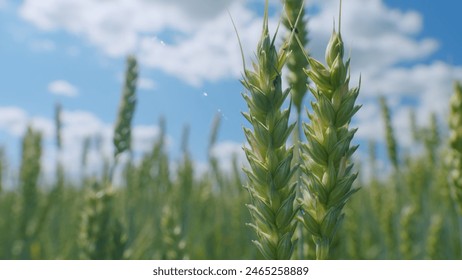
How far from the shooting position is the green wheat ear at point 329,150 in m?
0.94

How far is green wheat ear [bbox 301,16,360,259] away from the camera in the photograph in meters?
0.94

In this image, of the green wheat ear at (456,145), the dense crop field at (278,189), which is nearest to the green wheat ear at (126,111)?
the dense crop field at (278,189)

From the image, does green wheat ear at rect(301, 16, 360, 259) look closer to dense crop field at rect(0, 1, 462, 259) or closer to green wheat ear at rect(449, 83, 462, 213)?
dense crop field at rect(0, 1, 462, 259)

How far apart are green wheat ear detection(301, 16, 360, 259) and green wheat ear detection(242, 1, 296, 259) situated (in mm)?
59

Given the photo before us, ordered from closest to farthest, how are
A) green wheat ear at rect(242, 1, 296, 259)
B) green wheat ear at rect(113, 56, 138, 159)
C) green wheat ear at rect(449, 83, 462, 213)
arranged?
green wheat ear at rect(242, 1, 296, 259) < green wheat ear at rect(449, 83, 462, 213) < green wheat ear at rect(113, 56, 138, 159)

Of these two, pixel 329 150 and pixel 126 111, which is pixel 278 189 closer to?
pixel 329 150

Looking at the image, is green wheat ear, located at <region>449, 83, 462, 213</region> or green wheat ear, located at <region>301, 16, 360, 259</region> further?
green wheat ear, located at <region>449, 83, 462, 213</region>

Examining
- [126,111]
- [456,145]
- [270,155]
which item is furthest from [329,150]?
[126,111]

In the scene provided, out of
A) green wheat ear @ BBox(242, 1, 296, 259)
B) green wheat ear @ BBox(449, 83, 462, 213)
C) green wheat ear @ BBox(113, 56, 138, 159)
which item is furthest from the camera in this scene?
green wheat ear @ BBox(113, 56, 138, 159)

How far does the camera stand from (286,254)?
3.03 ft

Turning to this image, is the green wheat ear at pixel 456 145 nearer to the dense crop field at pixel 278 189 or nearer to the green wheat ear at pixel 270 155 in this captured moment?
the dense crop field at pixel 278 189

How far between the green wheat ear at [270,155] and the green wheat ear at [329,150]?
0.19 feet

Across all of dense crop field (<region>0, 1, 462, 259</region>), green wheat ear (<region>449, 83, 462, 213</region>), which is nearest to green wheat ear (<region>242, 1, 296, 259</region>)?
dense crop field (<region>0, 1, 462, 259</region>)

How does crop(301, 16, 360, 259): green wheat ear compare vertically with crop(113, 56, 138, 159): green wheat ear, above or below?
below
